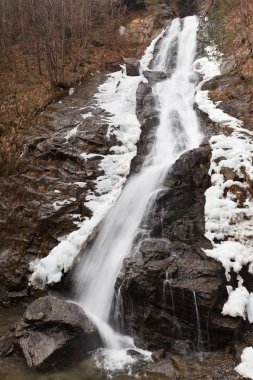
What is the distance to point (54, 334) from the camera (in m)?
7.05

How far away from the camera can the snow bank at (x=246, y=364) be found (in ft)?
20.8

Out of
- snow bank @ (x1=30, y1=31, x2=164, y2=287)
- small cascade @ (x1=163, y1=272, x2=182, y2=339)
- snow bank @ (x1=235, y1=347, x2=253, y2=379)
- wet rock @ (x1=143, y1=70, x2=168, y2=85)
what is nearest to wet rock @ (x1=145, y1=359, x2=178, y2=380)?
small cascade @ (x1=163, y1=272, x2=182, y2=339)

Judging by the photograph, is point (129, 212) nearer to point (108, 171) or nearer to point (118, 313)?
point (108, 171)

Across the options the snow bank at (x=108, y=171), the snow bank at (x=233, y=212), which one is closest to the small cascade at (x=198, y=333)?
the snow bank at (x=233, y=212)

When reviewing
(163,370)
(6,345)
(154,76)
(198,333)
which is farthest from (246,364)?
(154,76)

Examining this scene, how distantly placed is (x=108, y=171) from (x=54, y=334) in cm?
552

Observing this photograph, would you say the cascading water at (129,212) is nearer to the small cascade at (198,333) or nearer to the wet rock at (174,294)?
the wet rock at (174,294)

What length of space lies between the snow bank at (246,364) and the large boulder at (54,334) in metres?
2.56

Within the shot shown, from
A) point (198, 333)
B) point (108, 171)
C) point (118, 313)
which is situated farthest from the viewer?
point (108, 171)

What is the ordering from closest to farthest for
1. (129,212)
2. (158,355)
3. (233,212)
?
1. (158,355)
2. (233,212)
3. (129,212)

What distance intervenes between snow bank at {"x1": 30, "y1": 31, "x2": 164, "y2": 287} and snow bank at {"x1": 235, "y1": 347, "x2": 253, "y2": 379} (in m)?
4.19

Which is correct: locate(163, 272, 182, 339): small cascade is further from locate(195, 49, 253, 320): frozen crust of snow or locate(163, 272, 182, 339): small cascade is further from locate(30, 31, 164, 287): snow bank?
locate(30, 31, 164, 287): snow bank

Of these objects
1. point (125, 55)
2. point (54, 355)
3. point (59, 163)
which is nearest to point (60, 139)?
point (59, 163)

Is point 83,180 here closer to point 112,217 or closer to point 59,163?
point 59,163
